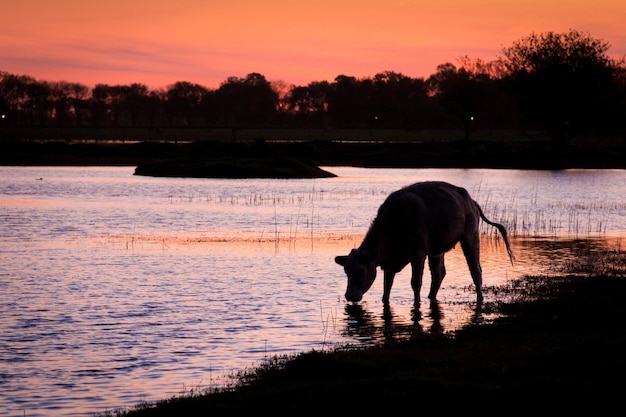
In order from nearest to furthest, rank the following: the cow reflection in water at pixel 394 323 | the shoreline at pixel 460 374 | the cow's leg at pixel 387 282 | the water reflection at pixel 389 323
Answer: the shoreline at pixel 460 374
the water reflection at pixel 389 323
the cow reflection in water at pixel 394 323
the cow's leg at pixel 387 282

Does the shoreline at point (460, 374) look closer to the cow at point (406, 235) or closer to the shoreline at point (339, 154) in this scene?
the cow at point (406, 235)

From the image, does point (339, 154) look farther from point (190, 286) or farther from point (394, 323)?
point (394, 323)

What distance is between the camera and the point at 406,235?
18.8 m

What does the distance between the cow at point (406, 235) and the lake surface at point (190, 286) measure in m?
0.84

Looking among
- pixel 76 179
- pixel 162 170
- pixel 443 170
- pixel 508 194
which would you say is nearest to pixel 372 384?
pixel 508 194

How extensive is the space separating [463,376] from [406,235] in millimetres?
6661

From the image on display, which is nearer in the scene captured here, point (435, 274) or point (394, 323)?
point (394, 323)

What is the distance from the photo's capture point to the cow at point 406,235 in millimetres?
18500

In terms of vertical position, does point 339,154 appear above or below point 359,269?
above

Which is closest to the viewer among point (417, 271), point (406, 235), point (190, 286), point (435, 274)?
point (406, 235)

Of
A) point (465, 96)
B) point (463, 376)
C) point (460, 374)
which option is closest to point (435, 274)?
point (460, 374)

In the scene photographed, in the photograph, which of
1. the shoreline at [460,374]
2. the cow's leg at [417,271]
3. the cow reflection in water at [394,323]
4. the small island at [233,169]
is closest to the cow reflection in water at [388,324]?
the cow reflection in water at [394,323]

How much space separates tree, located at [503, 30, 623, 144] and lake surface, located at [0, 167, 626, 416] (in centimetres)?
6369

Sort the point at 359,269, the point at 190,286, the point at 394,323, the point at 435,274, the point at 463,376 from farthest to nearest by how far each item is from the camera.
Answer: the point at 190,286, the point at 435,274, the point at 359,269, the point at 394,323, the point at 463,376
